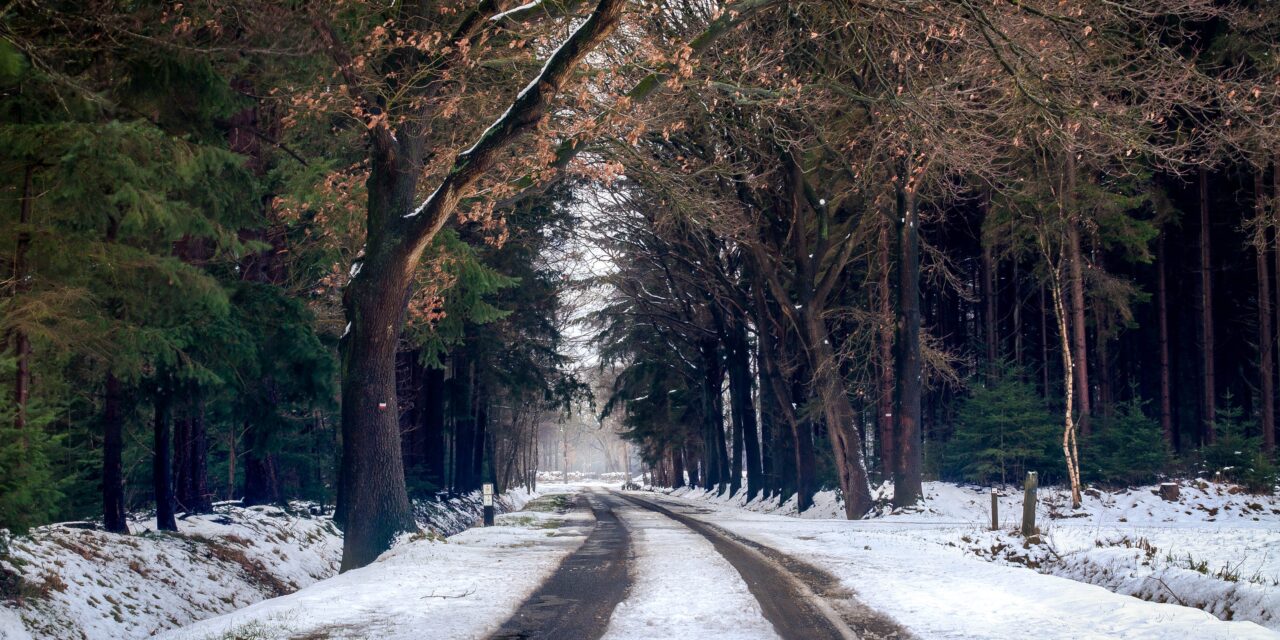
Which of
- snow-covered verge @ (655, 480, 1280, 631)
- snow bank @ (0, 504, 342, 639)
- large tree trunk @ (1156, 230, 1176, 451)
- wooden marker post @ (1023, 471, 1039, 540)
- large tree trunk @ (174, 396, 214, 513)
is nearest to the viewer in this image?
snow-covered verge @ (655, 480, 1280, 631)

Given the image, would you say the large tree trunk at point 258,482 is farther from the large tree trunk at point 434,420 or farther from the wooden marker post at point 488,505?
the large tree trunk at point 434,420

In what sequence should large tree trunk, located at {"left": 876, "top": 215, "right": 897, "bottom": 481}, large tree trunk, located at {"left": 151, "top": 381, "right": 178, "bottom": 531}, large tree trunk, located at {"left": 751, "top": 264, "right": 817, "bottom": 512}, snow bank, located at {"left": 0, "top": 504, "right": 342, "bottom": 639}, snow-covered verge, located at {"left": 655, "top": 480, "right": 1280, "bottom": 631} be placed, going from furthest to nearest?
large tree trunk, located at {"left": 751, "top": 264, "right": 817, "bottom": 512} → large tree trunk, located at {"left": 876, "top": 215, "right": 897, "bottom": 481} → large tree trunk, located at {"left": 151, "top": 381, "right": 178, "bottom": 531} → snow bank, located at {"left": 0, "top": 504, "right": 342, "bottom": 639} → snow-covered verge, located at {"left": 655, "top": 480, "right": 1280, "bottom": 631}

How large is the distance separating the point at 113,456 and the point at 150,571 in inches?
78.2

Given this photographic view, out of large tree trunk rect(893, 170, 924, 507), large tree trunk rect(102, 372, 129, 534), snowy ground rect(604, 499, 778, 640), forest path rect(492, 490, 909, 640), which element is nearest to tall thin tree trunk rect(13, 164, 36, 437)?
large tree trunk rect(102, 372, 129, 534)

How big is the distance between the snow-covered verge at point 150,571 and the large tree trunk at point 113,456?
0.33 m

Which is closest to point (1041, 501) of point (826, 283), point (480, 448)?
point (826, 283)

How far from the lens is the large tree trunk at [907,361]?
2283cm

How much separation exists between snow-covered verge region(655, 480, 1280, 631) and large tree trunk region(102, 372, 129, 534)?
42.2ft

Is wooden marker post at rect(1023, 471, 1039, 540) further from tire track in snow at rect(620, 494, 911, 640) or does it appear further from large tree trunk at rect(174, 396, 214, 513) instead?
large tree trunk at rect(174, 396, 214, 513)

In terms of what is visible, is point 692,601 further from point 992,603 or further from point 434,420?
point 434,420

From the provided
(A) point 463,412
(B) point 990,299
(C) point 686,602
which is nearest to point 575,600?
(C) point 686,602

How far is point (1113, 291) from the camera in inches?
1056

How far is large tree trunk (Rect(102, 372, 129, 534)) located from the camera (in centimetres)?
1326

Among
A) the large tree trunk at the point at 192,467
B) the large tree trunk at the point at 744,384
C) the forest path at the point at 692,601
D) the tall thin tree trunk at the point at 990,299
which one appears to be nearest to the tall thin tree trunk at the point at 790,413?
the large tree trunk at the point at 744,384
